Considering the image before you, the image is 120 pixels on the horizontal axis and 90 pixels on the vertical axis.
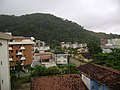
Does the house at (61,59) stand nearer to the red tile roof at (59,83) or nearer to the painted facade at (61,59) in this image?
the painted facade at (61,59)

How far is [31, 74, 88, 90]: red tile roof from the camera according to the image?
16.9 meters

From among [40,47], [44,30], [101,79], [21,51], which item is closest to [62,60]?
[21,51]

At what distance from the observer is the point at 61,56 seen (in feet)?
157

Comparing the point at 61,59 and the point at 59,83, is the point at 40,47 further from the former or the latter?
the point at 59,83

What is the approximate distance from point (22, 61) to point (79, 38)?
66438 millimetres

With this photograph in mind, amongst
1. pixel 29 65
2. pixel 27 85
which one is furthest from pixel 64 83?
pixel 29 65

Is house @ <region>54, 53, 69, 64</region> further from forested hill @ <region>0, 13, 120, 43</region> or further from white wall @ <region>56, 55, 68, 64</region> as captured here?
forested hill @ <region>0, 13, 120, 43</region>

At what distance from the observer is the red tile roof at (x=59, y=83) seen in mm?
16920

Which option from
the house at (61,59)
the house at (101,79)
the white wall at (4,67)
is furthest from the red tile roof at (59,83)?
the house at (61,59)

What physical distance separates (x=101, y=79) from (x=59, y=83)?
4.82m

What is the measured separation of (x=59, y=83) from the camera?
17.6 m

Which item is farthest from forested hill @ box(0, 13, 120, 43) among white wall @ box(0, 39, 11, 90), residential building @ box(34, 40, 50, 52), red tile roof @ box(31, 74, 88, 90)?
red tile roof @ box(31, 74, 88, 90)

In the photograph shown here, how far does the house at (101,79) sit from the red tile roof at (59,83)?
0.67 meters

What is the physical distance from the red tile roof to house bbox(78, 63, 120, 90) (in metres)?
0.67
